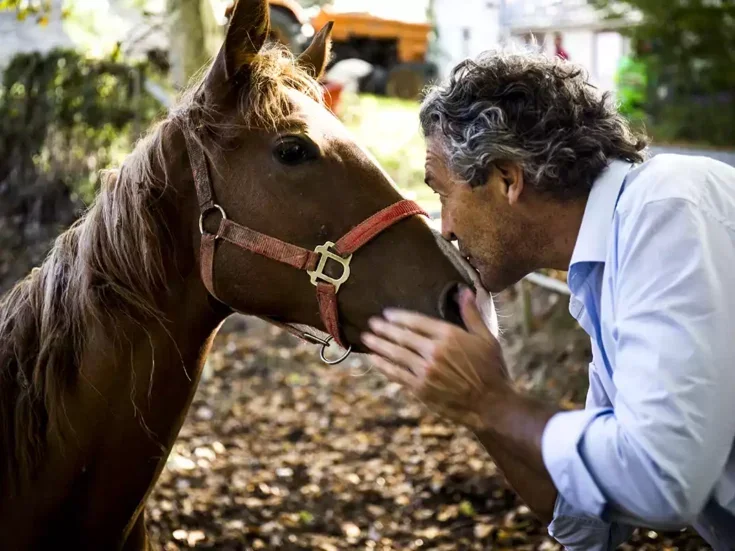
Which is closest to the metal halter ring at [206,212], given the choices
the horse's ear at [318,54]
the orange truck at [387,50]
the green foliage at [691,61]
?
the horse's ear at [318,54]

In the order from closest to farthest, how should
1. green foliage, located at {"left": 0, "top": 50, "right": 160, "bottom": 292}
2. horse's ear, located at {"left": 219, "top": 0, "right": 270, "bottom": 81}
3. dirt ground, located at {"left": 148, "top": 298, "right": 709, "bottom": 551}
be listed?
horse's ear, located at {"left": 219, "top": 0, "right": 270, "bottom": 81}
dirt ground, located at {"left": 148, "top": 298, "right": 709, "bottom": 551}
green foliage, located at {"left": 0, "top": 50, "right": 160, "bottom": 292}

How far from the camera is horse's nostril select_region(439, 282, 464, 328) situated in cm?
179

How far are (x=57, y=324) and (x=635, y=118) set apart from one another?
235 inches

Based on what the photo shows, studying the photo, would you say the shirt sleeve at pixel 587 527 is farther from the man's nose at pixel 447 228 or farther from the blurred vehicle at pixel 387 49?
the blurred vehicle at pixel 387 49

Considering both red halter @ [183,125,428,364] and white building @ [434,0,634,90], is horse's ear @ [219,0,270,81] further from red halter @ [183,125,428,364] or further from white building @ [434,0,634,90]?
white building @ [434,0,634,90]

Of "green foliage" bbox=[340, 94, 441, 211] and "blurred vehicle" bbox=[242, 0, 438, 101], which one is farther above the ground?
"blurred vehicle" bbox=[242, 0, 438, 101]

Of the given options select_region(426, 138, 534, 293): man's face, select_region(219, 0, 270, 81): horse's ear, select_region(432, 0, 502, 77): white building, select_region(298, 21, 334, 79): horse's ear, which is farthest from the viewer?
select_region(432, 0, 502, 77): white building

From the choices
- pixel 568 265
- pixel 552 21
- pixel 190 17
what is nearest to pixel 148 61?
pixel 190 17

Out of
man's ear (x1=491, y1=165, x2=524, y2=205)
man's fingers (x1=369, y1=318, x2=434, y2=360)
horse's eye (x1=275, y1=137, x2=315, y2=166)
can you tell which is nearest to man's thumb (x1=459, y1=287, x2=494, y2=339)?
man's fingers (x1=369, y1=318, x2=434, y2=360)

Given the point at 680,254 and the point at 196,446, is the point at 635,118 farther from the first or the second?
the point at 680,254

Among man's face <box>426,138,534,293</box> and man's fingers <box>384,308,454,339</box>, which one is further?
man's face <box>426,138,534,293</box>

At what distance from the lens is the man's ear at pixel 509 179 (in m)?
1.71

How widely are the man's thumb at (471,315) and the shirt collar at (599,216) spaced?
9.2 inches

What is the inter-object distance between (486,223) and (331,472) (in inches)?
122
